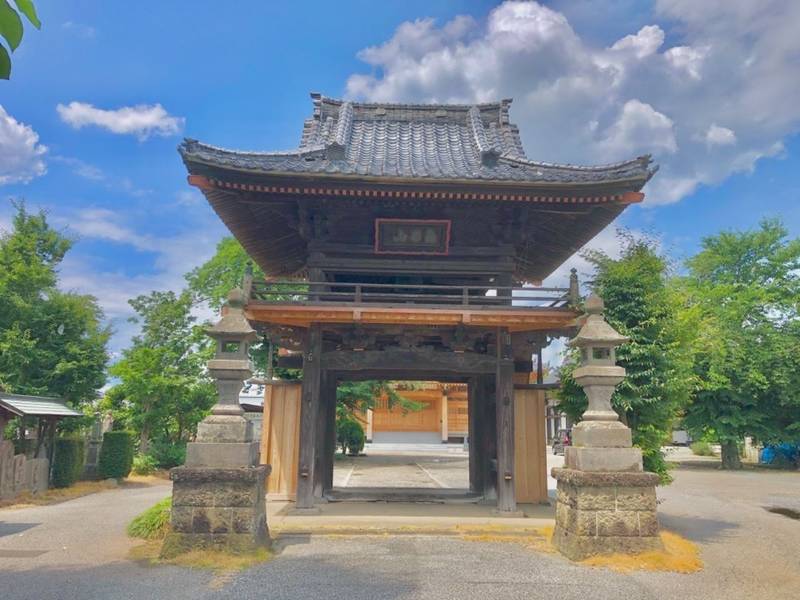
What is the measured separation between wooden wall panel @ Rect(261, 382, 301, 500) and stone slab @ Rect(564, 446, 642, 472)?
22.8ft

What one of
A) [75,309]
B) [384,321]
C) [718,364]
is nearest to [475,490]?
[384,321]

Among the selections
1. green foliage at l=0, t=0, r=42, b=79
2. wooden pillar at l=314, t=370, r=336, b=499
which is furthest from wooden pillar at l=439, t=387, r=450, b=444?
green foliage at l=0, t=0, r=42, b=79

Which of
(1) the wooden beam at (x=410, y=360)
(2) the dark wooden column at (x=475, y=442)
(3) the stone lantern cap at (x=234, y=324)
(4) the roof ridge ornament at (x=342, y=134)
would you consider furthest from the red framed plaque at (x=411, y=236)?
(2) the dark wooden column at (x=475, y=442)

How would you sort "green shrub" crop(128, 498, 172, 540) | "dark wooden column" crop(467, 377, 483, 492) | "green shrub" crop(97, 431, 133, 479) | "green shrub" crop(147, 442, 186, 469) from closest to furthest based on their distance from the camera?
1. "green shrub" crop(128, 498, 172, 540)
2. "dark wooden column" crop(467, 377, 483, 492)
3. "green shrub" crop(97, 431, 133, 479)
4. "green shrub" crop(147, 442, 186, 469)

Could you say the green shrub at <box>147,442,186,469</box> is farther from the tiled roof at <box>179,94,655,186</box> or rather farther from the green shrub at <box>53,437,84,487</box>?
the tiled roof at <box>179,94,655,186</box>

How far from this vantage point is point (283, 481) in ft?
41.4

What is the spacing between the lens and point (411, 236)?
1101 cm

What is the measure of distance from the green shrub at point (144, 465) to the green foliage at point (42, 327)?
10.6 feet

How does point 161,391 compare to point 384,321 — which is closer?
point 384,321

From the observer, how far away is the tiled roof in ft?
31.9

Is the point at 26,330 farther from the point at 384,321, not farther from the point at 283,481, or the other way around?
the point at 384,321

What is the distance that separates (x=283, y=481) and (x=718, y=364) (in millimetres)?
21098

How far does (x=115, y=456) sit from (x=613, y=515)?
56.6 ft

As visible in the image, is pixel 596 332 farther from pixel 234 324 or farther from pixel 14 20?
pixel 14 20
